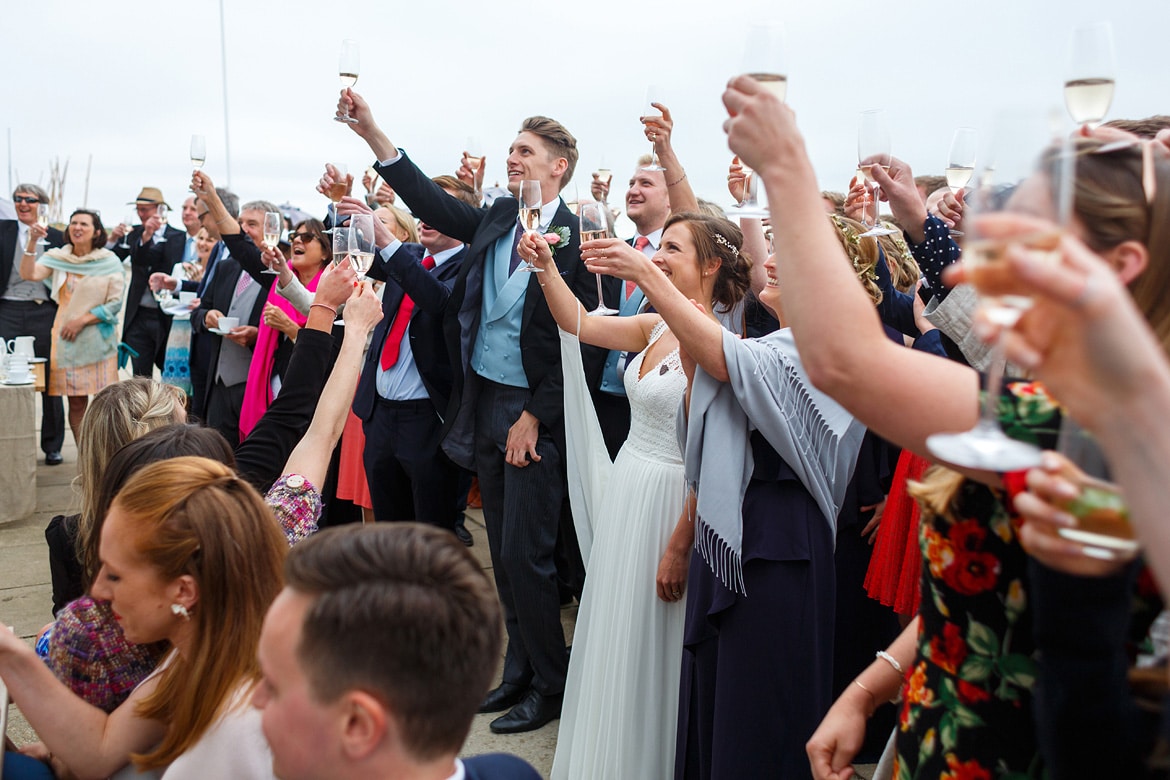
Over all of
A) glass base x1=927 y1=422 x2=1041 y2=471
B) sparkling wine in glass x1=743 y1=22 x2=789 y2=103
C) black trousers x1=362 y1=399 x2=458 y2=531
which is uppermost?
sparkling wine in glass x1=743 y1=22 x2=789 y2=103

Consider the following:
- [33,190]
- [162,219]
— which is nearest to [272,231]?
[162,219]

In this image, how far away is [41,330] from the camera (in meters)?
8.47

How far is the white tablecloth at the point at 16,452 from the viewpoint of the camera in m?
6.61

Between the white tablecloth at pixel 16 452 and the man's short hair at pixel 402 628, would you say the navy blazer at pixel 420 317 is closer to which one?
the white tablecloth at pixel 16 452

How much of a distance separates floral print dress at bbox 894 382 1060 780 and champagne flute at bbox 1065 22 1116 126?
1151 millimetres

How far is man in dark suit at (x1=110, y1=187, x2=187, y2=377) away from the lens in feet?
29.6

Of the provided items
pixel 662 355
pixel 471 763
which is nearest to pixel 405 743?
pixel 471 763

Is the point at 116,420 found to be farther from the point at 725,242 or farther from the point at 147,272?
the point at 147,272

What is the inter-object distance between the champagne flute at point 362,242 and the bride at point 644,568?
0.64m

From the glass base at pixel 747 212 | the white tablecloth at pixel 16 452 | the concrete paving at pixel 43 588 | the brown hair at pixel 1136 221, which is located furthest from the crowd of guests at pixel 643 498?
the white tablecloth at pixel 16 452

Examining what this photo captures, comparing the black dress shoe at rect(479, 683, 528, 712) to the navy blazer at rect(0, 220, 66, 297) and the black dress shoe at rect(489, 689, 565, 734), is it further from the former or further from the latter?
the navy blazer at rect(0, 220, 66, 297)

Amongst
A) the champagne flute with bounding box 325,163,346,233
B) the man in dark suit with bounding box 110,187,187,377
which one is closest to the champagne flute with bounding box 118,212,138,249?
the man in dark suit with bounding box 110,187,187,377

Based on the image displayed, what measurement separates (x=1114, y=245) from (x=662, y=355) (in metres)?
2.28

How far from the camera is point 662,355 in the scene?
337 cm
